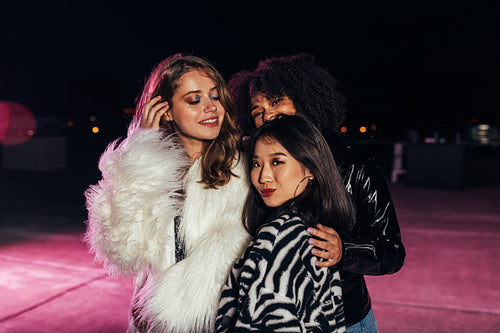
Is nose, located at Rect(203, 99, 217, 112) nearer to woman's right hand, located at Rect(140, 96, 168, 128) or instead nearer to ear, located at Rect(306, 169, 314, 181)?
woman's right hand, located at Rect(140, 96, 168, 128)

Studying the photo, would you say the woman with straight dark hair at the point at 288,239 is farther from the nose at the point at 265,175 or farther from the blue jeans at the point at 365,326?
the blue jeans at the point at 365,326

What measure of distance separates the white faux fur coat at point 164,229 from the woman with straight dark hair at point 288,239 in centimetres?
17

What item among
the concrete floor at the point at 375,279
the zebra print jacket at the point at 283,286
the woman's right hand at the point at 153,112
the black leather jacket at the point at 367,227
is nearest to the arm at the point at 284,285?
the zebra print jacket at the point at 283,286

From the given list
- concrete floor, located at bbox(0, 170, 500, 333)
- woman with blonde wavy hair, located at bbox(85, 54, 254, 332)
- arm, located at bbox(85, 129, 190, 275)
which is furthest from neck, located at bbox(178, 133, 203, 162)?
concrete floor, located at bbox(0, 170, 500, 333)

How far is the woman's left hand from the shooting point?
1318 millimetres

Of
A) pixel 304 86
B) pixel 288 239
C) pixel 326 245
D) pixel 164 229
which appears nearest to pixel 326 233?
pixel 326 245

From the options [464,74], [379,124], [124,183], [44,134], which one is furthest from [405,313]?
[464,74]

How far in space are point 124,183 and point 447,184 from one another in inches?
463

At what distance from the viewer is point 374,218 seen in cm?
163

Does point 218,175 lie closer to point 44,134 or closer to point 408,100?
point 44,134

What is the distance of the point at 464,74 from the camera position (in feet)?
173

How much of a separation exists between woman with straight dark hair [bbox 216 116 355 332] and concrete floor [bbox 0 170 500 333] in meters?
2.56

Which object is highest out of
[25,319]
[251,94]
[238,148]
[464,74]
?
[464,74]

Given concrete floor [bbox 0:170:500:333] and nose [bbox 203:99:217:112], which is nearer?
nose [bbox 203:99:217:112]
